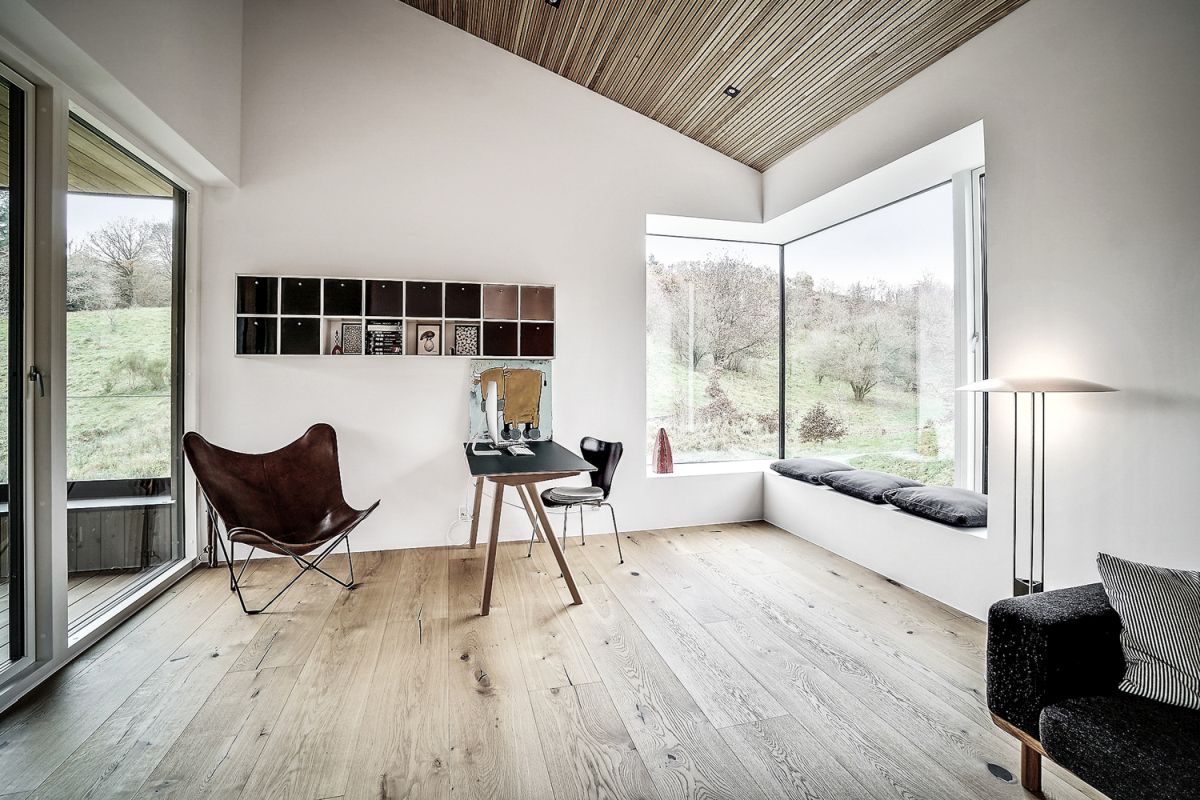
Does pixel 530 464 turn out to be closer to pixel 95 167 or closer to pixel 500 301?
pixel 500 301

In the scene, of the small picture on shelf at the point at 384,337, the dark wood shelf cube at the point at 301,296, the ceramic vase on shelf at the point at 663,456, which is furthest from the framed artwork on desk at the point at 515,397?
the dark wood shelf cube at the point at 301,296

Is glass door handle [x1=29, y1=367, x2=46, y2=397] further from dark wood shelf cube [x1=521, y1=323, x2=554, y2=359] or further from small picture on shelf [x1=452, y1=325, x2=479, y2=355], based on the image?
dark wood shelf cube [x1=521, y1=323, x2=554, y2=359]

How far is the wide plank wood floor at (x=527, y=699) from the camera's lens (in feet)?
5.91

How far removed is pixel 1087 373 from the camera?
2.52 m

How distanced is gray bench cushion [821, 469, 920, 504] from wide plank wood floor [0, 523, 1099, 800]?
1.93 ft

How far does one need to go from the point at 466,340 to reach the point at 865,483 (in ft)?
9.74

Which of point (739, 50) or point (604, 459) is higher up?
point (739, 50)

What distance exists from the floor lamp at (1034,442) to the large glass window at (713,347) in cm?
257


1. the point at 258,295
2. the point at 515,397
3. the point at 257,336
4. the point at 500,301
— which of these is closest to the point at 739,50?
the point at 500,301

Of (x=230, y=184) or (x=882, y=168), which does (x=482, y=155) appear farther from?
(x=882, y=168)

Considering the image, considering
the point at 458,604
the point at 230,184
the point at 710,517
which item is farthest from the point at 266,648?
the point at 710,517

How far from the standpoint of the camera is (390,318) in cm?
405

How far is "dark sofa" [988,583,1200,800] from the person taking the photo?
137 cm

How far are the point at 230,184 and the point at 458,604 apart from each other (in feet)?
10.2
